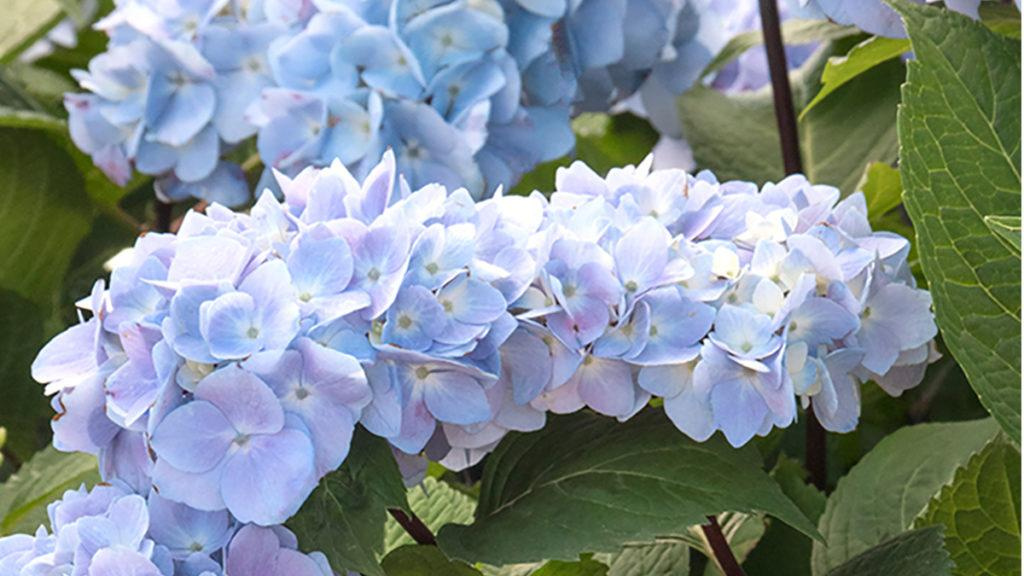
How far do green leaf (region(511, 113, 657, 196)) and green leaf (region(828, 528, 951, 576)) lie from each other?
0.40 metres

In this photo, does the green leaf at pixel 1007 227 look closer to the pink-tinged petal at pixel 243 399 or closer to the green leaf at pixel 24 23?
the pink-tinged petal at pixel 243 399

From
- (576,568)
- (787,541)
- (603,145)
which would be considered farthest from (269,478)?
(603,145)

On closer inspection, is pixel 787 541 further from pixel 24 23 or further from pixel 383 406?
pixel 24 23

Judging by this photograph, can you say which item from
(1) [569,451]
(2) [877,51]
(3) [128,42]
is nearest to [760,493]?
(1) [569,451]

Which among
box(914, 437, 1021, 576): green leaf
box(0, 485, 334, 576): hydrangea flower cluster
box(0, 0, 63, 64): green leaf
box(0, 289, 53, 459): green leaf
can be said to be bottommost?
box(0, 289, 53, 459): green leaf

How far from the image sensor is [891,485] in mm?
552

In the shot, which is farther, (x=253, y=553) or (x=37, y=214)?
(x=37, y=214)

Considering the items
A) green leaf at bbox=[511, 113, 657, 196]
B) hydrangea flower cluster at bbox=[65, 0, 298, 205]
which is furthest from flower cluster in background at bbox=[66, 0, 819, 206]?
green leaf at bbox=[511, 113, 657, 196]

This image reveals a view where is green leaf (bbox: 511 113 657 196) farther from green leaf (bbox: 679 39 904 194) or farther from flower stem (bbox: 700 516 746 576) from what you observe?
flower stem (bbox: 700 516 746 576)

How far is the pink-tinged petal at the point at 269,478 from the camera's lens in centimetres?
39

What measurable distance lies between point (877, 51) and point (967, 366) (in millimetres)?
176

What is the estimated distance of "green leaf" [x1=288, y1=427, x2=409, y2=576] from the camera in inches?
16.0

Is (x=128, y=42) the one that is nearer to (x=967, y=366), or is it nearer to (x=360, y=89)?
(x=360, y=89)

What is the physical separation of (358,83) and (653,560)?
0.24 m
